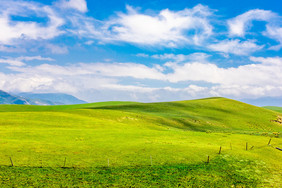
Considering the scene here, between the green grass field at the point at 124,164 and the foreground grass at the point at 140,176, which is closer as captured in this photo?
the foreground grass at the point at 140,176

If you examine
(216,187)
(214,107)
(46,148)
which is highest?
(214,107)

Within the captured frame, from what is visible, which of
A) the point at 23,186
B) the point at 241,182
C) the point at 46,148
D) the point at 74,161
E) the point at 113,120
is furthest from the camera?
the point at 113,120

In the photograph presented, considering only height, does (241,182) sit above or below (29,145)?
below

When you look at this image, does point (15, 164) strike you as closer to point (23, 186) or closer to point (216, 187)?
point (23, 186)

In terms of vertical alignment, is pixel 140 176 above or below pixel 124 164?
below

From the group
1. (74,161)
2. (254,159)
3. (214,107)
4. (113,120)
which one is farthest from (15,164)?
(214,107)

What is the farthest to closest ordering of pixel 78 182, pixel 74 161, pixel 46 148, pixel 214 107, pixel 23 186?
pixel 214 107 → pixel 46 148 → pixel 74 161 → pixel 78 182 → pixel 23 186

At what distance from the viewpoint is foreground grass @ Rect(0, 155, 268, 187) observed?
1019 inches

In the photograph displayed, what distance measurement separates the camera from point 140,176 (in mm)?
28641

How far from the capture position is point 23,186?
2420cm

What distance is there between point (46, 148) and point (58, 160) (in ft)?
22.1

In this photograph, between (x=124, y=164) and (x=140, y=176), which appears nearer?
(x=140, y=176)

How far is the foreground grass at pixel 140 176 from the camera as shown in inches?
1019

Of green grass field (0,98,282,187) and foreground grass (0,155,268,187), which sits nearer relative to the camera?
foreground grass (0,155,268,187)
